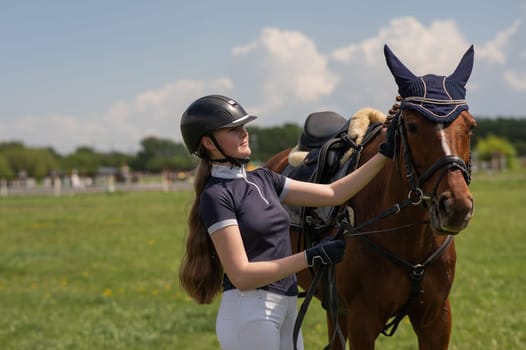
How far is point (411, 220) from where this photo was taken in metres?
3.26

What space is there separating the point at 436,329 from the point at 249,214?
149 centimetres

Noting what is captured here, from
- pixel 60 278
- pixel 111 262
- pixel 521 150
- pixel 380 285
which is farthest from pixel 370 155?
pixel 521 150


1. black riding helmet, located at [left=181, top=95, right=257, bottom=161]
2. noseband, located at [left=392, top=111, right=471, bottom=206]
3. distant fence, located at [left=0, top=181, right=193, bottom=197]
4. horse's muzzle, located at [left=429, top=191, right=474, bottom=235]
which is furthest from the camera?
distant fence, located at [left=0, top=181, right=193, bottom=197]

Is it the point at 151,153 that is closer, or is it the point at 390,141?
the point at 390,141

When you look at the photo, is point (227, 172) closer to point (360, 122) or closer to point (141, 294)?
point (360, 122)

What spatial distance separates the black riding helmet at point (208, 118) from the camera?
9.31ft

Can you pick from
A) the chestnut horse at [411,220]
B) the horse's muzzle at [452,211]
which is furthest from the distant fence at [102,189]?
the horse's muzzle at [452,211]

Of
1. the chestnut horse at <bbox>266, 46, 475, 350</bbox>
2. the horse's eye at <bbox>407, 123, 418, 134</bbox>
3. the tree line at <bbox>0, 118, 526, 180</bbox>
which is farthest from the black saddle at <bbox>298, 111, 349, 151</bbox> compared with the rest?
the tree line at <bbox>0, 118, 526, 180</bbox>

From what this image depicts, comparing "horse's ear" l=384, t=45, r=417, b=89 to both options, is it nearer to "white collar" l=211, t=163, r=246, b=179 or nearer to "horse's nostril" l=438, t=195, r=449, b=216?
"horse's nostril" l=438, t=195, r=449, b=216

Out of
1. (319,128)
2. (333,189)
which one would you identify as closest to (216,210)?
(333,189)

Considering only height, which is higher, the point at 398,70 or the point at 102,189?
the point at 398,70

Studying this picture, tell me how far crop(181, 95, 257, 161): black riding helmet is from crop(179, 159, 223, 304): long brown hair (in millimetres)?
136

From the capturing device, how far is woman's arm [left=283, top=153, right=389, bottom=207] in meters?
3.20

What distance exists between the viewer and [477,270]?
9.01 metres
